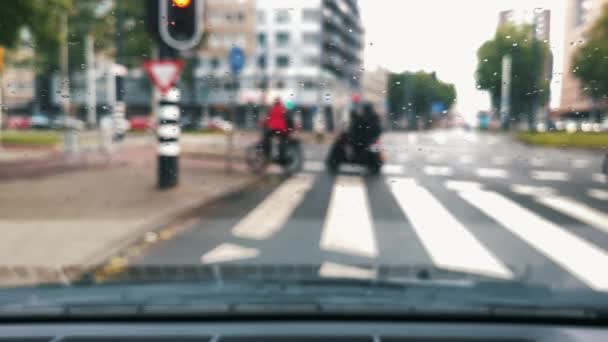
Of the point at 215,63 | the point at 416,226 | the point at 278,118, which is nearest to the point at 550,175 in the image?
the point at 278,118

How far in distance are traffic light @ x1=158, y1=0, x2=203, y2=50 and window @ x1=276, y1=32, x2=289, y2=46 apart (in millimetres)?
1023

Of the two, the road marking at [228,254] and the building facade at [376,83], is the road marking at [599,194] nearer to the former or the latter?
the road marking at [228,254]

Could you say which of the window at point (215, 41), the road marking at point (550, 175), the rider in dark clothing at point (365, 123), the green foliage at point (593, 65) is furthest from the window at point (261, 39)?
the road marking at point (550, 175)

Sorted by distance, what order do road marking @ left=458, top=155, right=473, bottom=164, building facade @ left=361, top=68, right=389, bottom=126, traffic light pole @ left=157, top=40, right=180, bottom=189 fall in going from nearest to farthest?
building facade @ left=361, top=68, right=389, bottom=126
traffic light pole @ left=157, top=40, right=180, bottom=189
road marking @ left=458, top=155, right=473, bottom=164

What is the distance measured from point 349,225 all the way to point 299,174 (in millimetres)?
6382

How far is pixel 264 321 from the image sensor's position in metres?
1.97

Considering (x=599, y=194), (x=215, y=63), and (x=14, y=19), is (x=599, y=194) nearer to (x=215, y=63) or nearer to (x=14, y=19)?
(x=215, y=63)

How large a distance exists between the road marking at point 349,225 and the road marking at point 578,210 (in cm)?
252

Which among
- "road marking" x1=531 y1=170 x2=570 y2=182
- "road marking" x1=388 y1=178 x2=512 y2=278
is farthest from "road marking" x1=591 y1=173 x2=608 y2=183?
"road marking" x1=388 y1=178 x2=512 y2=278

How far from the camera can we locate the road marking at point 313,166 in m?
14.7

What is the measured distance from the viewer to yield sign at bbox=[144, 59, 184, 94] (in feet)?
29.9

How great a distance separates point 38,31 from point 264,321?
11.9 metres

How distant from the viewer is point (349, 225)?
7410mm

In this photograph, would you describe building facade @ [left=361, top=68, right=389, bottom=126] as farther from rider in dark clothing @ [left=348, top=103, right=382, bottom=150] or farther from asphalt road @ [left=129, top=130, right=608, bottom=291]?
asphalt road @ [left=129, top=130, right=608, bottom=291]
